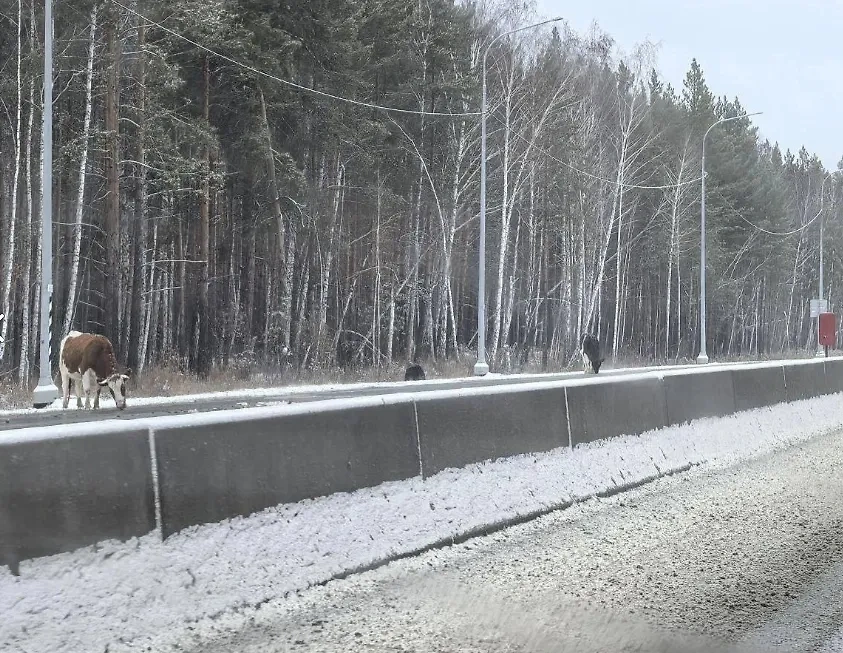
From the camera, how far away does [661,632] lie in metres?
4.91

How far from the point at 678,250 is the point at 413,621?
52926 mm

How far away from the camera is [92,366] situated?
50.3ft

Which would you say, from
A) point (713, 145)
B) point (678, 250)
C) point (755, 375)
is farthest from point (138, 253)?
point (713, 145)

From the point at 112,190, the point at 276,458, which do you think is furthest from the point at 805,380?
the point at 112,190

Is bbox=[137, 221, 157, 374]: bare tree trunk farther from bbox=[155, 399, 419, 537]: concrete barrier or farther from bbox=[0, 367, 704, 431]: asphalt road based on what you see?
bbox=[155, 399, 419, 537]: concrete barrier

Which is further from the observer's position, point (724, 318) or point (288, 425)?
point (724, 318)

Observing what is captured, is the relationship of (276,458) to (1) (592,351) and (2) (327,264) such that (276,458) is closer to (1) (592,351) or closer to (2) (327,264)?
(1) (592,351)

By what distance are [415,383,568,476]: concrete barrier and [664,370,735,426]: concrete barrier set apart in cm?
267

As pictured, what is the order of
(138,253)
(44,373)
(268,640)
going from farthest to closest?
1. (138,253)
2. (44,373)
3. (268,640)

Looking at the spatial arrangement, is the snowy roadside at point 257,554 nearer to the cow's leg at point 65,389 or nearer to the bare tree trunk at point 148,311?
the cow's leg at point 65,389

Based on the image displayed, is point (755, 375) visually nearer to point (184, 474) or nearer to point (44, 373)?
point (184, 474)

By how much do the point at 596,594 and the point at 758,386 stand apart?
9217 mm

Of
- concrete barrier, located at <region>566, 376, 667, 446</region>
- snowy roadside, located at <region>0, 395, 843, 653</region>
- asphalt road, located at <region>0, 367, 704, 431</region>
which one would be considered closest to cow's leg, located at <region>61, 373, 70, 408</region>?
asphalt road, located at <region>0, 367, 704, 431</region>

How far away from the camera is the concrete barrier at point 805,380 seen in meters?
15.6
